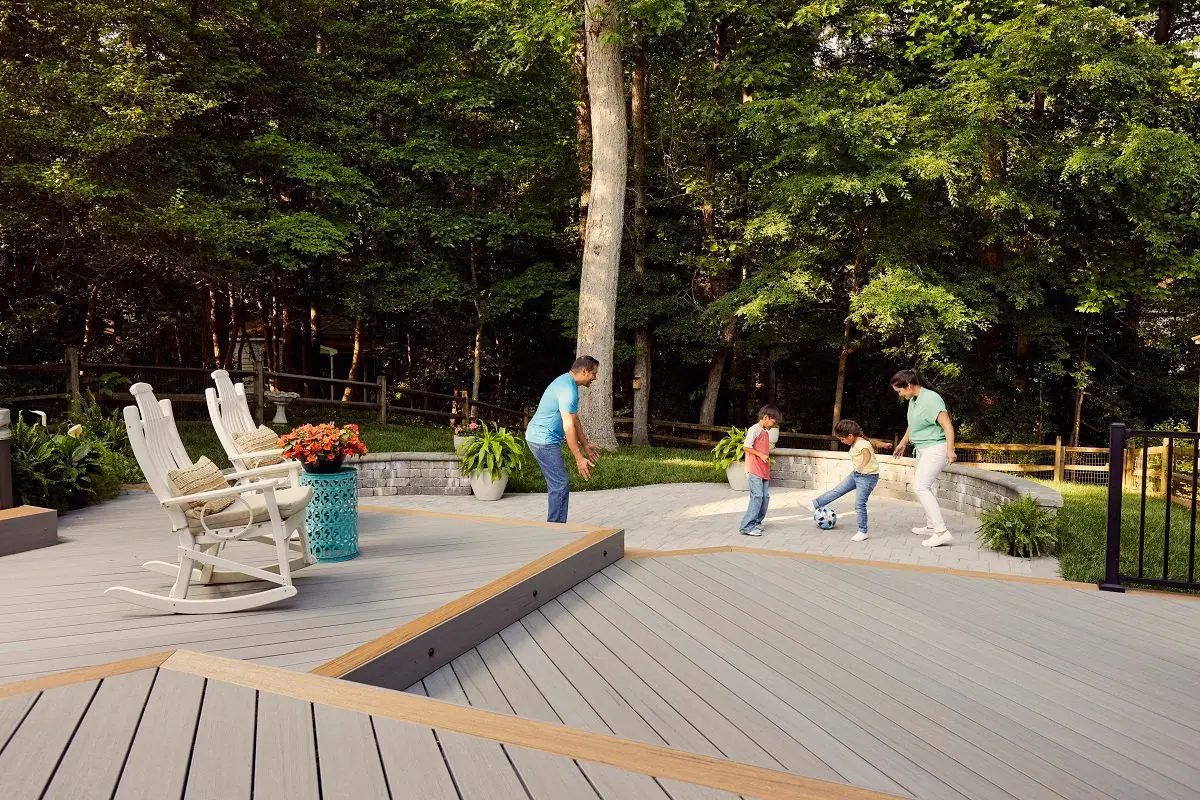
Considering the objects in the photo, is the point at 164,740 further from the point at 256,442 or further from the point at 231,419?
the point at 231,419

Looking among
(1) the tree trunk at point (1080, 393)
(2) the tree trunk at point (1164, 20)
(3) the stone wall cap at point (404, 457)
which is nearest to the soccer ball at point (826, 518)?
(3) the stone wall cap at point (404, 457)

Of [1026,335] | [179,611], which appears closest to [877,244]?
[1026,335]

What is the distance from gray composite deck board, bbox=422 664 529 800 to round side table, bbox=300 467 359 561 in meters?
2.42

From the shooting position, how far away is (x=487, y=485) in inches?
369

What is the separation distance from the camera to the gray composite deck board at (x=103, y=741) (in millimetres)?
1995

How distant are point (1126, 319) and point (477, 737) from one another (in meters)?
18.0

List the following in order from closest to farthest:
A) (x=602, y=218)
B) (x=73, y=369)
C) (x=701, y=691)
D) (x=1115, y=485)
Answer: (x=701, y=691) → (x=1115, y=485) → (x=73, y=369) → (x=602, y=218)

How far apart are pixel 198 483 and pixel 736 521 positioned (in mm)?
5797

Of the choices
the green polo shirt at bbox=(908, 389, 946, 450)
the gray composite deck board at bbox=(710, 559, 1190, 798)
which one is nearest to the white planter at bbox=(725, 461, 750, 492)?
the green polo shirt at bbox=(908, 389, 946, 450)

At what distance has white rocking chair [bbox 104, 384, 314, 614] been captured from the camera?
3.41 metres

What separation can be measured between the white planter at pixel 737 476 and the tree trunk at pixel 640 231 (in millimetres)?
5501

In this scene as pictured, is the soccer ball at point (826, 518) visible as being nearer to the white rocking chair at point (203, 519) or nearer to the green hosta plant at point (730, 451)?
the green hosta plant at point (730, 451)

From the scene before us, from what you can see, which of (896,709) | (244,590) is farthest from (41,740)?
(896,709)

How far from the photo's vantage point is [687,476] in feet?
36.7
